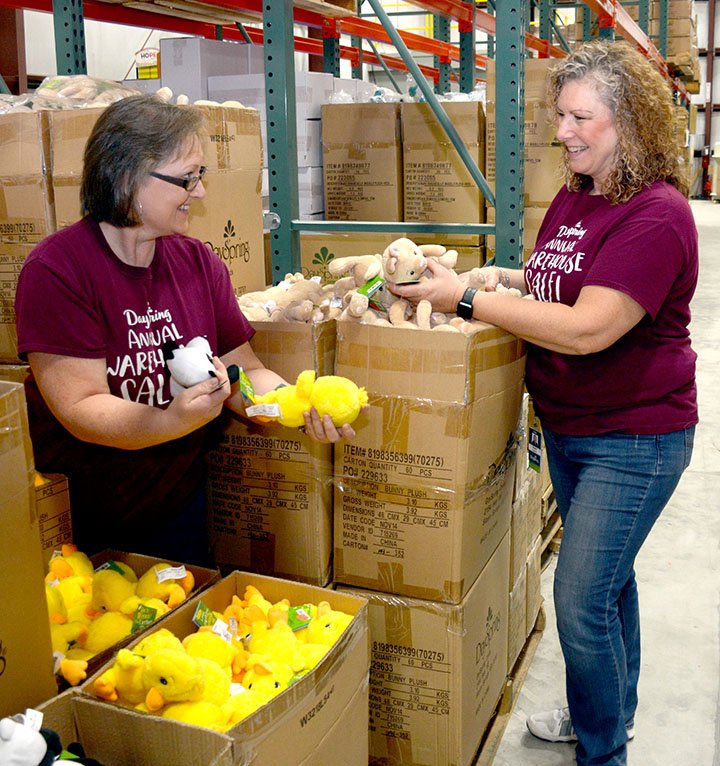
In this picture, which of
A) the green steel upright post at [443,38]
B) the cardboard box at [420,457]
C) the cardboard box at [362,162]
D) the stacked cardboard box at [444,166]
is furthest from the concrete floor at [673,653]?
the green steel upright post at [443,38]

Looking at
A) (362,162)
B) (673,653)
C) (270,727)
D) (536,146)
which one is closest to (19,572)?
(270,727)

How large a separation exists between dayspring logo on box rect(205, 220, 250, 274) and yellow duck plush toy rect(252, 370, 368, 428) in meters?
0.72

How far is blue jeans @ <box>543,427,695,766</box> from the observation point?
1.86 meters

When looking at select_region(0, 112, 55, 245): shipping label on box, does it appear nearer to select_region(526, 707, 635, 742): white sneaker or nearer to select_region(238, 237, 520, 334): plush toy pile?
select_region(238, 237, 520, 334): plush toy pile

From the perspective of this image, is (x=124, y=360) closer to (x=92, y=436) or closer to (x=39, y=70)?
(x=92, y=436)

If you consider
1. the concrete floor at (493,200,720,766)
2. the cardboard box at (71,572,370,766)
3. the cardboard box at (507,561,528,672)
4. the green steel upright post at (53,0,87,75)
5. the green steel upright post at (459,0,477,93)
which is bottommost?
the concrete floor at (493,200,720,766)

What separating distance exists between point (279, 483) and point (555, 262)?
2.61ft

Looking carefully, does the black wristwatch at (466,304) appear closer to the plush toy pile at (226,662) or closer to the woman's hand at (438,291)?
the woman's hand at (438,291)

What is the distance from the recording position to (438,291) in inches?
74.9

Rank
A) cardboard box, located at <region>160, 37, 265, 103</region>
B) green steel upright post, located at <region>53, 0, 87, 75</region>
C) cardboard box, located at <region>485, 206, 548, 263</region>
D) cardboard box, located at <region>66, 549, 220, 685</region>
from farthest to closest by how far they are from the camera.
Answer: cardboard box, located at <region>160, 37, 265, 103</region>, cardboard box, located at <region>485, 206, 548, 263</region>, green steel upright post, located at <region>53, 0, 87, 75</region>, cardboard box, located at <region>66, 549, 220, 685</region>

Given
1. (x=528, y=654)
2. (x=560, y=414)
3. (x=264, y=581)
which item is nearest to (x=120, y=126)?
(x=264, y=581)

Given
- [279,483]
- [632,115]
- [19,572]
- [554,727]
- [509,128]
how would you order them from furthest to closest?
[509,128] → [554,727] → [279,483] → [632,115] → [19,572]

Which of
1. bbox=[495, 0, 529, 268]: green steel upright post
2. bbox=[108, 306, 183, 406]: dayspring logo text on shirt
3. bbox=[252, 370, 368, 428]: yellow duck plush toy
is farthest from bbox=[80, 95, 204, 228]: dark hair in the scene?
bbox=[495, 0, 529, 268]: green steel upright post

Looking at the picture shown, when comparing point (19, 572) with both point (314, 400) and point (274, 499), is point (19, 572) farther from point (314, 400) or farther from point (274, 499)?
point (274, 499)
